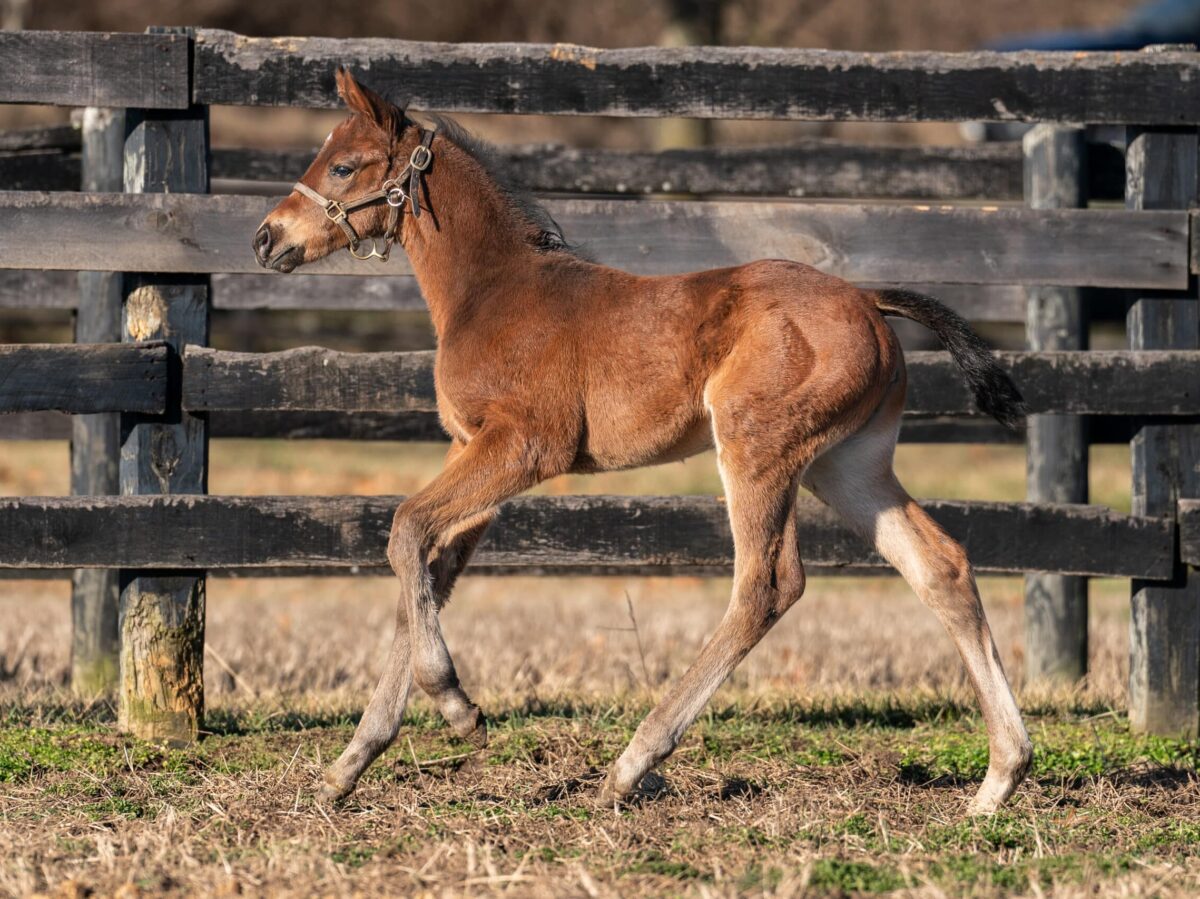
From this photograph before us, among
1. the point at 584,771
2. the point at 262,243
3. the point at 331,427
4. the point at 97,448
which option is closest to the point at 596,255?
the point at 262,243

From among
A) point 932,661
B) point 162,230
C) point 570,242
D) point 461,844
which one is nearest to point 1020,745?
point 461,844

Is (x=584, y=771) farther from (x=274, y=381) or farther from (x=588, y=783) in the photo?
(x=274, y=381)

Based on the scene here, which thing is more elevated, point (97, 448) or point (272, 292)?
point (272, 292)

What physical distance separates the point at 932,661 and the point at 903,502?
2.68m

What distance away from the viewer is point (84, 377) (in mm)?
5062

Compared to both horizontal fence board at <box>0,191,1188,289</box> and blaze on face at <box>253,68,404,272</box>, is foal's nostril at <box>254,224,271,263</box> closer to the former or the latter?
blaze on face at <box>253,68,404,272</box>

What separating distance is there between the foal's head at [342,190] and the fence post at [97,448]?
187 centimetres

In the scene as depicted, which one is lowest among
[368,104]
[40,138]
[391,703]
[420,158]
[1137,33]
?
[391,703]

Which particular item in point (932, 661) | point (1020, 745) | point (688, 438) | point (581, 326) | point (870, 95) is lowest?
point (932, 661)

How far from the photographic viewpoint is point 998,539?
5352 mm

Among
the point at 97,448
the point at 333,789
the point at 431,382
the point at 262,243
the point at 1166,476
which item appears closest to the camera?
the point at 333,789

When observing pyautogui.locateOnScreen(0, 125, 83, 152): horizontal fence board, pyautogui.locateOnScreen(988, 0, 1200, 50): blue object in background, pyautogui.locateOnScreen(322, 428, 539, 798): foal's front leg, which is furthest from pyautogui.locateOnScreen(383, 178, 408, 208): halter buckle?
pyautogui.locateOnScreen(988, 0, 1200, 50): blue object in background

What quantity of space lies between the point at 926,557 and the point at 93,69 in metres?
3.21

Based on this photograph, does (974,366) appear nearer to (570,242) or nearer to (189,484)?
(570,242)
